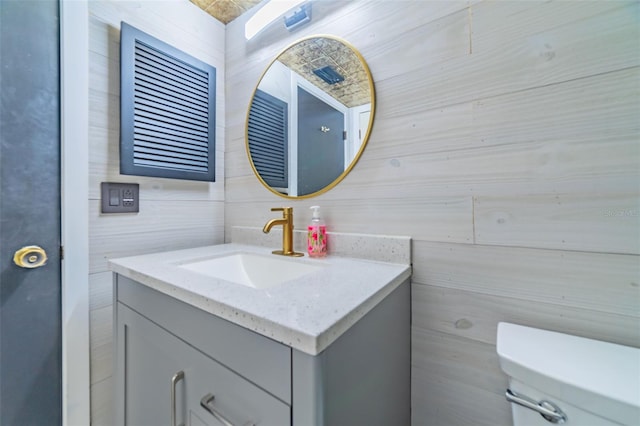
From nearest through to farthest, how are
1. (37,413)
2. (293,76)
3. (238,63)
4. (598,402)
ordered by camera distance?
(598,402)
(37,413)
(293,76)
(238,63)

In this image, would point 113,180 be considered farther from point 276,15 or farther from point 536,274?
point 536,274

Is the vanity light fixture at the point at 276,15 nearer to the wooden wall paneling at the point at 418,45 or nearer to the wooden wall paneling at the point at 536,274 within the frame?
the wooden wall paneling at the point at 418,45

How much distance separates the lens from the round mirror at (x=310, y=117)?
886mm

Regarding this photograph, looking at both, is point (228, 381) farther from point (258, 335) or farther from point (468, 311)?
point (468, 311)

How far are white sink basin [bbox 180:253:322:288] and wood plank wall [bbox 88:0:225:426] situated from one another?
0.30 meters

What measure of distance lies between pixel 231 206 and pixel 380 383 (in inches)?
39.3

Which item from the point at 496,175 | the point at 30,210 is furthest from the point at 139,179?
the point at 496,175

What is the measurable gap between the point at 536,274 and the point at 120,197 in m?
1.34

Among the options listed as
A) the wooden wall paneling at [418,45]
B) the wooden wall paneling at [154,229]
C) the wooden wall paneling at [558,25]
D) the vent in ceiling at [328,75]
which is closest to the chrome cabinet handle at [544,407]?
the wooden wall paneling at [558,25]

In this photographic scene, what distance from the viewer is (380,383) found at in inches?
23.5

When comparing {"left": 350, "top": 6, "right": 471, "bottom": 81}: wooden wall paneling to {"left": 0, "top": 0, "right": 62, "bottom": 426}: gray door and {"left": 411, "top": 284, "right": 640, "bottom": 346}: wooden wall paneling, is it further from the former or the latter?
{"left": 0, "top": 0, "right": 62, "bottom": 426}: gray door

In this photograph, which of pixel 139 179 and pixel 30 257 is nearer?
pixel 30 257

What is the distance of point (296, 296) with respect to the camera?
0.52 m

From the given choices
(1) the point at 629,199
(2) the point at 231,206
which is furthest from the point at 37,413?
(1) the point at 629,199
